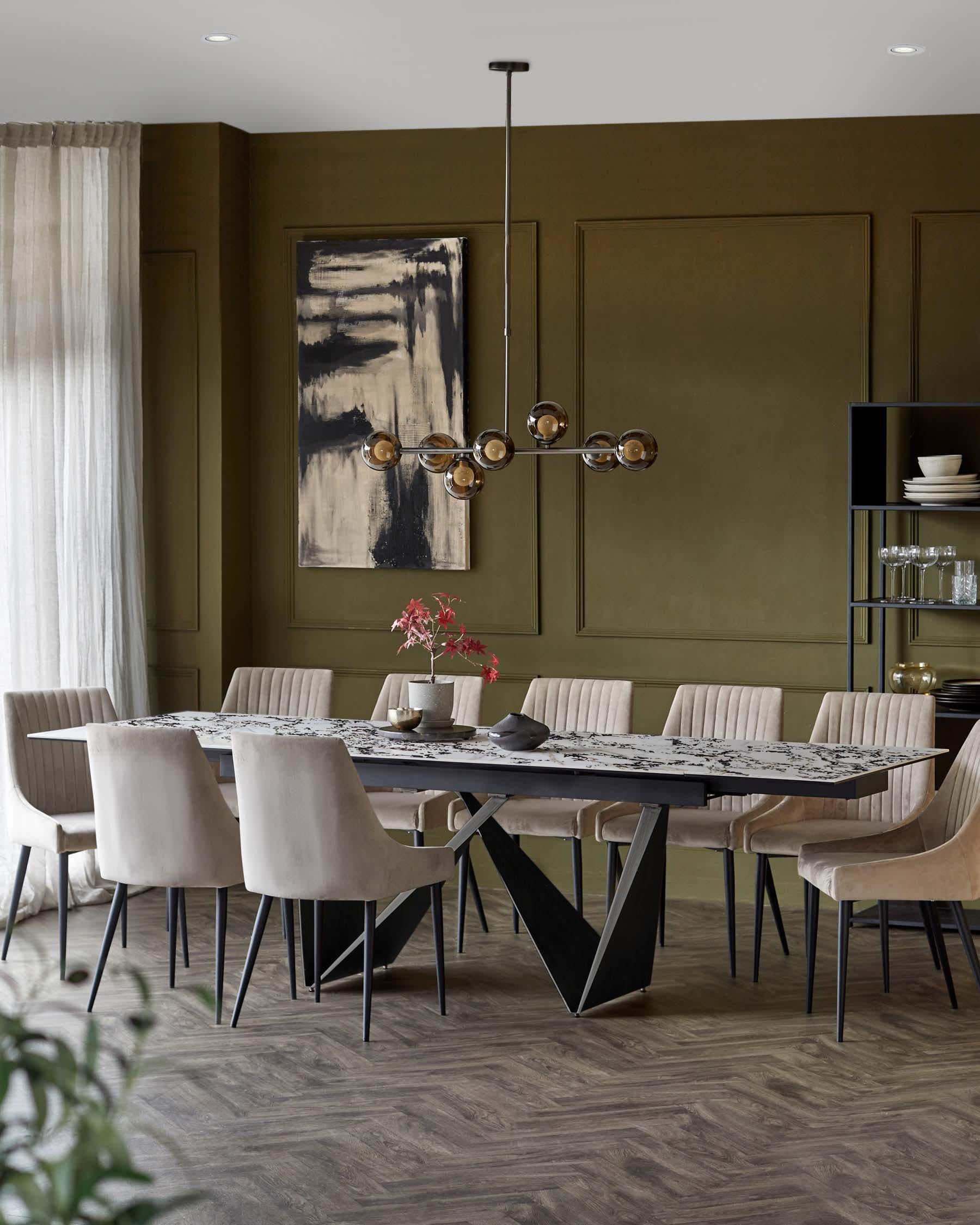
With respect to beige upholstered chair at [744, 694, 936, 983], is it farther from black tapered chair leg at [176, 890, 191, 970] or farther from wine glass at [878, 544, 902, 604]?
black tapered chair leg at [176, 890, 191, 970]

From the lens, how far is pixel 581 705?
5.37 m

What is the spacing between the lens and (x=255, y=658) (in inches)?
255

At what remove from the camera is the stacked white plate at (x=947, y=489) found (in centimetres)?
537

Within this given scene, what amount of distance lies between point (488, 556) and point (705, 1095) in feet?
9.78

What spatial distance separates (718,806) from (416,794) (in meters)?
1.10

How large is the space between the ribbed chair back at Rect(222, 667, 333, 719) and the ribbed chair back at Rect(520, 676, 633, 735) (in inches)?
31.9

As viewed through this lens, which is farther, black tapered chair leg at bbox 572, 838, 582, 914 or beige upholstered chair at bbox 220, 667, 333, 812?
beige upholstered chair at bbox 220, 667, 333, 812

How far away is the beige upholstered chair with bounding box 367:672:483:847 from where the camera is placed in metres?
5.04

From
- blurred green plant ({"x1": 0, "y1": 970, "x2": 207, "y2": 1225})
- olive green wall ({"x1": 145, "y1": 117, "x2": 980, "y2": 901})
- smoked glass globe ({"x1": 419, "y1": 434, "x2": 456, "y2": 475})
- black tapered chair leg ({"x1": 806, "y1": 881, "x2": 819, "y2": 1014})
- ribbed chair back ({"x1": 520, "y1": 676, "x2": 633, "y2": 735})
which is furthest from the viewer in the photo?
olive green wall ({"x1": 145, "y1": 117, "x2": 980, "y2": 901})

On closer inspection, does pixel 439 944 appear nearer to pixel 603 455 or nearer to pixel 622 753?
pixel 622 753

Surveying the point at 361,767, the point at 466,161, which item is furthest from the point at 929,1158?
the point at 466,161

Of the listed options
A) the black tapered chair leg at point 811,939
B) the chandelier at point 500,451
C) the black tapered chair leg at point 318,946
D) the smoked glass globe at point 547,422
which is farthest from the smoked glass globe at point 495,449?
the black tapered chair leg at point 811,939

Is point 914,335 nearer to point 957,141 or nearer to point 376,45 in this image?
point 957,141

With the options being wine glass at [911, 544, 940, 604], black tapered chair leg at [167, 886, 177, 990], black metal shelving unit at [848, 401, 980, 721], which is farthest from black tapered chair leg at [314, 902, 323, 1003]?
wine glass at [911, 544, 940, 604]
